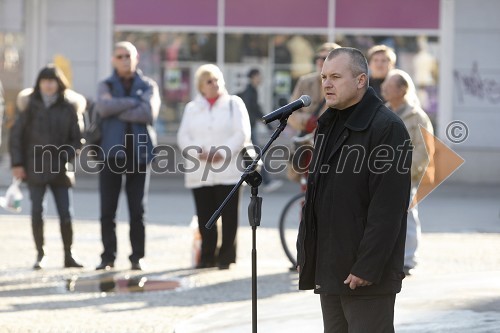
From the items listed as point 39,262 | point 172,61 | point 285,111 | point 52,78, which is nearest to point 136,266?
point 39,262

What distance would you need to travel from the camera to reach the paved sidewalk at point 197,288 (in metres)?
8.04

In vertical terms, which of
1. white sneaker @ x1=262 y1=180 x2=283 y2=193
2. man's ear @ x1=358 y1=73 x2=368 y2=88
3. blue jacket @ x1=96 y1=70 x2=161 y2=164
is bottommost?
white sneaker @ x1=262 y1=180 x2=283 y2=193

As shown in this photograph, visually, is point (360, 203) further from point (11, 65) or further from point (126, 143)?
point (11, 65)

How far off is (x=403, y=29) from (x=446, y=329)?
47.3ft

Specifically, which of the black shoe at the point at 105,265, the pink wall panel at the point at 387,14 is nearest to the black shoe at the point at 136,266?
the black shoe at the point at 105,265

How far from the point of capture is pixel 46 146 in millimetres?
11086

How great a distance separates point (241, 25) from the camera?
69.9 feet

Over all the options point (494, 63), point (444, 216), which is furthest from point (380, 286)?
point (494, 63)

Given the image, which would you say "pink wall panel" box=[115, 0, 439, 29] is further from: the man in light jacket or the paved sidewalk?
the man in light jacket

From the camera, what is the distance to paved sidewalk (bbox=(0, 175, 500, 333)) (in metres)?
8.04

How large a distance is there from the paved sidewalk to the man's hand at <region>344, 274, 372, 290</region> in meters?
2.13

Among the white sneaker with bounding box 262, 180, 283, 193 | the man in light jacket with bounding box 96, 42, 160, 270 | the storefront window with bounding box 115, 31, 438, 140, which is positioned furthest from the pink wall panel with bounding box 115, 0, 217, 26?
the man in light jacket with bounding box 96, 42, 160, 270

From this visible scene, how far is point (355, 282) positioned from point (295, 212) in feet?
20.0

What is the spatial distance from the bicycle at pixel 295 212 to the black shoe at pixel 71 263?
2.00m
